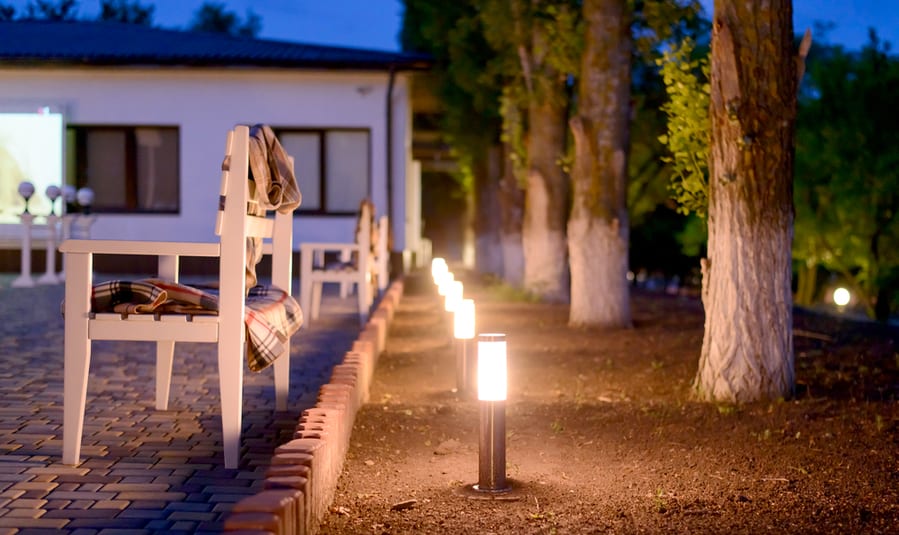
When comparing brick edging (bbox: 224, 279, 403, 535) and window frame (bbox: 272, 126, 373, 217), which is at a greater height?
window frame (bbox: 272, 126, 373, 217)

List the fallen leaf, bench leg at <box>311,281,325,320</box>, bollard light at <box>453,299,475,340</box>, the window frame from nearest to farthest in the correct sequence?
the fallen leaf → bollard light at <box>453,299,475,340</box> → bench leg at <box>311,281,325,320</box> → the window frame

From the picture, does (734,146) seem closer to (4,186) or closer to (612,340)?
(612,340)

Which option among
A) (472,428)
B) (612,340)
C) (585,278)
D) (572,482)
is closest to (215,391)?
(472,428)

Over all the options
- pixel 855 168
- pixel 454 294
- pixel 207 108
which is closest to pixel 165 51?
pixel 207 108

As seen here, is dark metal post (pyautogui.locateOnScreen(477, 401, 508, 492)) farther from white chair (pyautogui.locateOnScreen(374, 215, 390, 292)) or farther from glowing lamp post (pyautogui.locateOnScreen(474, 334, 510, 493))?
white chair (pyautogui.locateOnScreen(374, 215, 390, 292))

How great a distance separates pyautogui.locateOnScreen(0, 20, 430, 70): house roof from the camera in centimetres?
2044

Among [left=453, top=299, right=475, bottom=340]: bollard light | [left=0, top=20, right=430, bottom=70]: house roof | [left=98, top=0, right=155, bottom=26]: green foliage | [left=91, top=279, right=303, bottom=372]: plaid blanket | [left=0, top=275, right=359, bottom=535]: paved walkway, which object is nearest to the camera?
[left=0, top=275, right=359, bottom=535]: paved walkway

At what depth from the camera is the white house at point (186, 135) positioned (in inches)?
824

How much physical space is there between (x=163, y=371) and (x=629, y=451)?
2.63m

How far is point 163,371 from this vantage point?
621 centimetres

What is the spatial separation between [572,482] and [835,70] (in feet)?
76.7

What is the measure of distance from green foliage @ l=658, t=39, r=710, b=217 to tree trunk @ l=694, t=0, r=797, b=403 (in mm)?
755

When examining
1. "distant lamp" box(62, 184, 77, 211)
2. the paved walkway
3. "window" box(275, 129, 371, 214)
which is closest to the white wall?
"window" box(275, 129, 371, 214)

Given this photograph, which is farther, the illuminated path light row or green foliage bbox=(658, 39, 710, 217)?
green foliage bbox=(658, 39, 710, 217)
